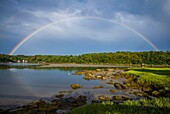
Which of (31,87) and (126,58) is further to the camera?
(126,58)

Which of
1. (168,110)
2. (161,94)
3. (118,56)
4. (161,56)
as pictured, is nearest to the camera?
(168,110)

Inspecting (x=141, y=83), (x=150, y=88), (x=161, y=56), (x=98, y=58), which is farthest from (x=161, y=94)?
(x=98, y=58)

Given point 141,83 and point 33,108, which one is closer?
point 33,108

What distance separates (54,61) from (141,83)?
16624cm

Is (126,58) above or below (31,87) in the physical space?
above

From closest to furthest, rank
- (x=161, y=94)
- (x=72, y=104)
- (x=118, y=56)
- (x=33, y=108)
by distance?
(x=33, y=108)
(x=72, y=104)
(x=161, y=94)
(x=118, y=56)

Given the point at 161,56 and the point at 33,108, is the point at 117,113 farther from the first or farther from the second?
the point at 161,56

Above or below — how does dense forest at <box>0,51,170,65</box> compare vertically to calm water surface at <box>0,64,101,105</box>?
above

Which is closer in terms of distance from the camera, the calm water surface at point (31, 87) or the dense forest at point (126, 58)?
the calm water surface at point (31, 87)

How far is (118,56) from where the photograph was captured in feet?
486

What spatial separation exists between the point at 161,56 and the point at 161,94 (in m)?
107

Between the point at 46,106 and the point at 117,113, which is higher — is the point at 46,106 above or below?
below

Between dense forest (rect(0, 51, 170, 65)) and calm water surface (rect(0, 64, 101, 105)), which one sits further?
dense forest (rect(0, 51, 170, 65))

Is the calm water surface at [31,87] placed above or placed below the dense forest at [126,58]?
below
